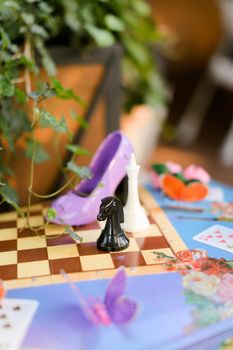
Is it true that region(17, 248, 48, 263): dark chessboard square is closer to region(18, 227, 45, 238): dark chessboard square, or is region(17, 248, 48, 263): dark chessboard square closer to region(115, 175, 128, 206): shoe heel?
region(18, 227, 45, 238): dark chessboard square

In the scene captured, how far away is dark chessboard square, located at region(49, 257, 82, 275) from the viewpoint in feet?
3.27

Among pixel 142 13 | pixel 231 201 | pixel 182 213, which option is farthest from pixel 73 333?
pixel 142 13

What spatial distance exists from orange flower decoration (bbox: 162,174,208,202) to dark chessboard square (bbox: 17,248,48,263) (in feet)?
1.25

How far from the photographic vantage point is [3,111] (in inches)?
48.1

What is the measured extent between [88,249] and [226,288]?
295 millimetres

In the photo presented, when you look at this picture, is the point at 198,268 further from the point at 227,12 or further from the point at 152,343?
the point at 227,12

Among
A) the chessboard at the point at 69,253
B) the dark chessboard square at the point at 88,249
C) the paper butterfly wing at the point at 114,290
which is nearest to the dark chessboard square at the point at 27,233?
the chessboard at the point at 69,253

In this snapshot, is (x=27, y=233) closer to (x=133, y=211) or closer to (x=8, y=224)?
(x=8, y=224)

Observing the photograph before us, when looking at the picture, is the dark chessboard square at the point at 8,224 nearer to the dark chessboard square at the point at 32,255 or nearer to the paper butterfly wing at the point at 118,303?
the dark chessboard square at the point at 32,255

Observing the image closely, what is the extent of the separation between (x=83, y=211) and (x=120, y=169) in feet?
0.41

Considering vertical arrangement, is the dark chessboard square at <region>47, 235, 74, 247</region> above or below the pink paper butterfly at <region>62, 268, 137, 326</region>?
below

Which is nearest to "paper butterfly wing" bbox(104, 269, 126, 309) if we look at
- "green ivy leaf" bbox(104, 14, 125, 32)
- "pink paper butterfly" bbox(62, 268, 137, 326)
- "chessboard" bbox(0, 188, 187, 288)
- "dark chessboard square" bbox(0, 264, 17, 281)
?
"pink paper butterfly" bbox(62, 268, 137, 326)

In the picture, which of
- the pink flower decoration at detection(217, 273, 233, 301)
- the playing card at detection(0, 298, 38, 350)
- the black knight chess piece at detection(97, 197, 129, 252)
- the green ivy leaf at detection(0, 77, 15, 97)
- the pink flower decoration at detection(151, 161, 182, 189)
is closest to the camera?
the playing card at detection(0, 298, 38, 350)

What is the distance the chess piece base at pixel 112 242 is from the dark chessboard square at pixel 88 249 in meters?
0.01
